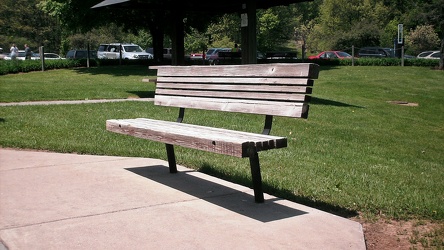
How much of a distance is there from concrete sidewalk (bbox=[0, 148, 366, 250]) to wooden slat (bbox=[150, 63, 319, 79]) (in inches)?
44.1

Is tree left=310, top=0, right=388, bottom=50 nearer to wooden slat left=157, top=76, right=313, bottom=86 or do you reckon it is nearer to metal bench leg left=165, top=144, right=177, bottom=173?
wooden slat left=157, top=76, right=313, bottom=86

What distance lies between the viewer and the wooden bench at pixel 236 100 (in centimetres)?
412

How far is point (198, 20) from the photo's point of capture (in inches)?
1251

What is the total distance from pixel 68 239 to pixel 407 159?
5472 millimetres

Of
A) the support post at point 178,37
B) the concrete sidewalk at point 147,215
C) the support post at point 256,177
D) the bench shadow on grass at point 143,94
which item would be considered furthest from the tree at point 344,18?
the support post at point 256,177

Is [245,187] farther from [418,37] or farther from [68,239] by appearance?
[418,37]

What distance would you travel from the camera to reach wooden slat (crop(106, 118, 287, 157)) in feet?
12.9

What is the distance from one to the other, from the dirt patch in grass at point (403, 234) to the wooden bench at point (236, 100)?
0.95 m

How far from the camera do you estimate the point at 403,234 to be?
395 cm

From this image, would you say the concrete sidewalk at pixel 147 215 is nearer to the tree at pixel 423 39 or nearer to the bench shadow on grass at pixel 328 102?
the bench shadow on grass at pixel 328 102

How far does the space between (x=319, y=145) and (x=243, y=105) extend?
9.96ft

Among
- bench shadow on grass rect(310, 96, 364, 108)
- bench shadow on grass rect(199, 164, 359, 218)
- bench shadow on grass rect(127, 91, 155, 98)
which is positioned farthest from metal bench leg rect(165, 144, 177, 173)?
bench shadow on grass rect(127, 91, 155, 98)

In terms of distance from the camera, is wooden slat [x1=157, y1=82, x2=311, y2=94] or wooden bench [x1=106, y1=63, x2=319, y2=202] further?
wooden slat [x1=157, y1=82, x2=311, y2=94]

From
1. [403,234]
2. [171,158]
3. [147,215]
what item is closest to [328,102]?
[171,158]
